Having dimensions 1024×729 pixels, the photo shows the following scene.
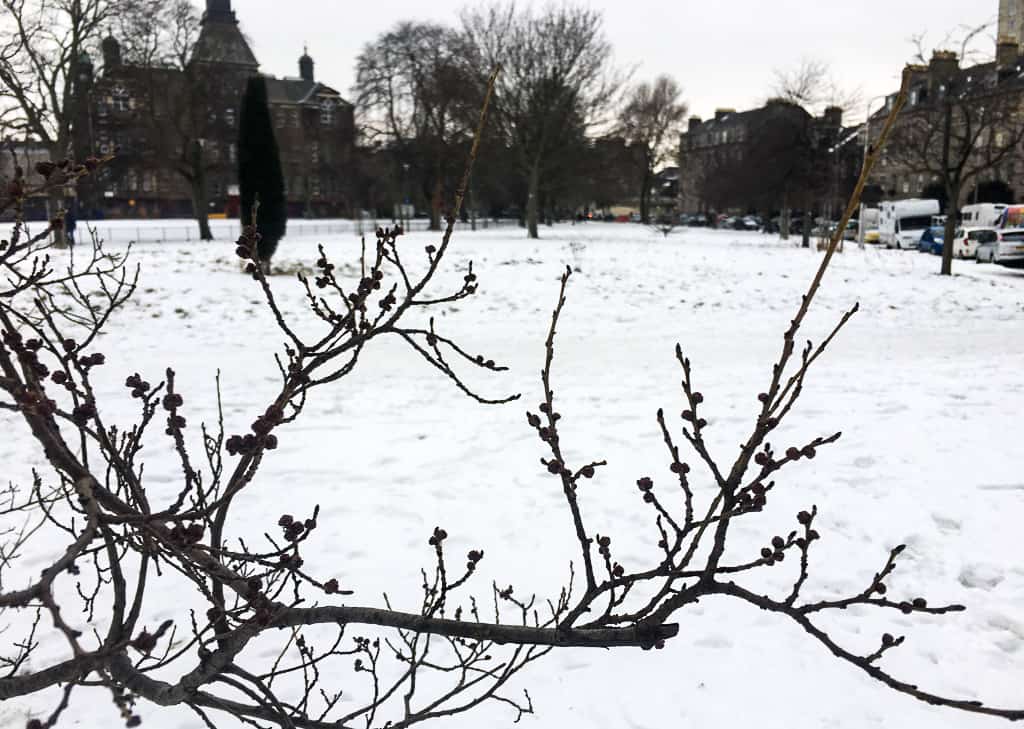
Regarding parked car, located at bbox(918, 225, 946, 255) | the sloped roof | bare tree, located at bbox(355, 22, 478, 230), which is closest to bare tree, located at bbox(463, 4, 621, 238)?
bare tree, located at bbox(355, 22, 478, 230)

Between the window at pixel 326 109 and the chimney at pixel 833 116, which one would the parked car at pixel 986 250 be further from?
the window at pixel 326 109

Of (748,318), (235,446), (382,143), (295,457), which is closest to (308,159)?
(382,143)

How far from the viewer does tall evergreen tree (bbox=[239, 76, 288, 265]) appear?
19031 millimetres

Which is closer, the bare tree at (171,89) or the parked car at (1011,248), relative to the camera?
the parked car at (1011,248)

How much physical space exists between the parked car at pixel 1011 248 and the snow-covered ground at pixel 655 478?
33.0 ft

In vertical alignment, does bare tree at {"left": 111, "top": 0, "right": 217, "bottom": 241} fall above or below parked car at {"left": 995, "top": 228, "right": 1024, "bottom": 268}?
above

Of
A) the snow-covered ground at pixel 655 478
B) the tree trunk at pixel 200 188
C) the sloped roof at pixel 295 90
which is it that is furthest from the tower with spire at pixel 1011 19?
the sloped roof at pixel 295 90

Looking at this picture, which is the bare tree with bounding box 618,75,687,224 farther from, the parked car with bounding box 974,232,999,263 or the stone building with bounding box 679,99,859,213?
the parked car with bounding box 974,232,999,263

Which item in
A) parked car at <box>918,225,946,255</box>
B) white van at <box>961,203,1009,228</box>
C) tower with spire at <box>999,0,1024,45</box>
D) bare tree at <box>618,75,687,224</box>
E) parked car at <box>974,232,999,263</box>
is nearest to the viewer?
tower with spire at <box>999,0,1024,45</box>

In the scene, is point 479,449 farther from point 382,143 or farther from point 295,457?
point 382,143

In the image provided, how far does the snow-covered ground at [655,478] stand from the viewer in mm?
3393

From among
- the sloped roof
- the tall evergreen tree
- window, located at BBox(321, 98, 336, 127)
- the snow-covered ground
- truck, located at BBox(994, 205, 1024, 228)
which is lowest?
the snow-covered ground

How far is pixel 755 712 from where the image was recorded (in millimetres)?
3230

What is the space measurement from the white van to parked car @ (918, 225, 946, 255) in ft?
13.7
